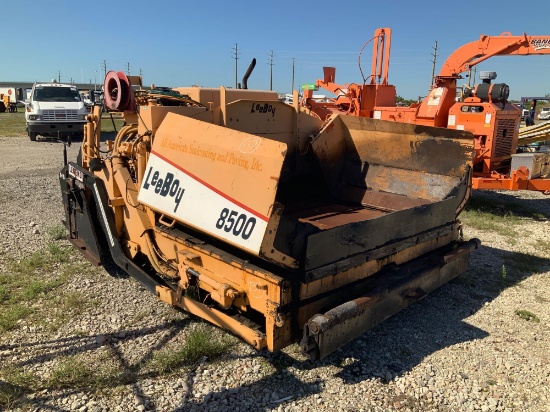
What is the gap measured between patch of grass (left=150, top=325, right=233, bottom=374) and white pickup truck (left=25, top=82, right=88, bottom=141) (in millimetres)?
14119

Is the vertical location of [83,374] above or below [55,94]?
below

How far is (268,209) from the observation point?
2682 mm

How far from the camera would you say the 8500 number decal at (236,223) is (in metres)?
2.77

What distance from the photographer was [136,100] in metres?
4.03

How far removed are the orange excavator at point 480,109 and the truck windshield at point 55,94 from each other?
10717 millimetres

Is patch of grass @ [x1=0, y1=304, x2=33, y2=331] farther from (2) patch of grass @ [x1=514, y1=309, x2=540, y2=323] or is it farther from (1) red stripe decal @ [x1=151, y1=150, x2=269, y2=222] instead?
(2) patch of grass @ [x1=514, y1=309, x2=540, y2=323]

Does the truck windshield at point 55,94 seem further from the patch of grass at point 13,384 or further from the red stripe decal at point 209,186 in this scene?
the patch of grass at point 13,384

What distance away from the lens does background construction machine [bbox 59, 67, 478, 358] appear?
9.54 feet

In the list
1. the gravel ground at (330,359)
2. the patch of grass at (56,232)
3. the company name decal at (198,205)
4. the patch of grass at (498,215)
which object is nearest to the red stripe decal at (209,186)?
the company name decal at (198,205)

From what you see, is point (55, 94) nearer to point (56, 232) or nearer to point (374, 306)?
point (56, 232)

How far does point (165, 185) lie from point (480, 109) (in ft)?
20.7

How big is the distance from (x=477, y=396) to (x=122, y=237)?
3.14 m

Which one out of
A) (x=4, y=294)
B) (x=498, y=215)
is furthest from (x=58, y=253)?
(x=498, y=215)

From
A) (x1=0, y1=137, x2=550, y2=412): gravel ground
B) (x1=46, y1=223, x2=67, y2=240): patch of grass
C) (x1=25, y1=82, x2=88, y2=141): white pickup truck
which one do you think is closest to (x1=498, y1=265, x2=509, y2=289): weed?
(x1=0, y1=137, x2=550, y2=412): gravel ground
